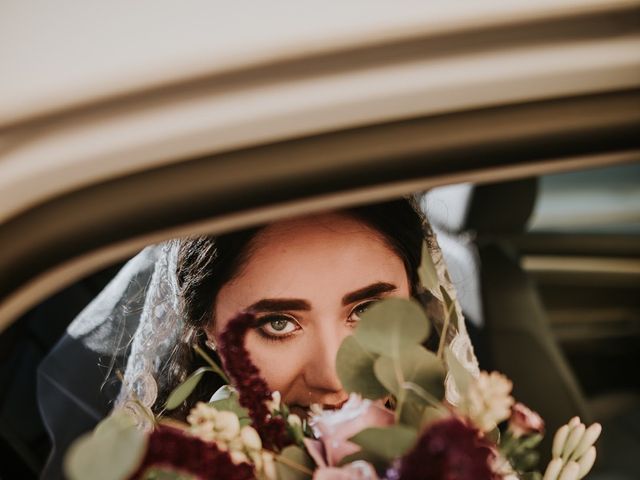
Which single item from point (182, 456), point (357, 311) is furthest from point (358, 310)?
point (182, 456)

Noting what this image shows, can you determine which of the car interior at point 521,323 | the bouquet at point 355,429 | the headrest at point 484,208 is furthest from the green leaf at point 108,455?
the headrest at point 484,208

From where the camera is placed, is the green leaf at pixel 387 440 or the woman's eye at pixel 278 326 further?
the woman's eye at pixel 278 326

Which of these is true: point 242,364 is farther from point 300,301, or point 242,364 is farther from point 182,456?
point 300,301

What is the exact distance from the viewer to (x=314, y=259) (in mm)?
1138

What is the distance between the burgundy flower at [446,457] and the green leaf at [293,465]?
206mm

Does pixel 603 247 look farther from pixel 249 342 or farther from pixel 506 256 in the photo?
pixel 249 342

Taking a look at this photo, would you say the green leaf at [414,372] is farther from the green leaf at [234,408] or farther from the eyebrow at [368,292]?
the eyebrow at [368,292]

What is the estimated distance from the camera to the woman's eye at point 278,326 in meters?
1.15

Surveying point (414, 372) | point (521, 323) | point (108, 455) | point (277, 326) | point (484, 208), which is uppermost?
point (484, 208)

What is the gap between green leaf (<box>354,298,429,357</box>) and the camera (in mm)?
701

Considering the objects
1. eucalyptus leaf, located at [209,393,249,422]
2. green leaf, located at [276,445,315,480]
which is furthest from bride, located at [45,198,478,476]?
green leaf, located at [276,445,315,480]

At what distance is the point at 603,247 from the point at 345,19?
298 centimetres

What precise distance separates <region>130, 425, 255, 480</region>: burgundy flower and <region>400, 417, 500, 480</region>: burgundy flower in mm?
161

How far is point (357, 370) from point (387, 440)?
0.31ft
